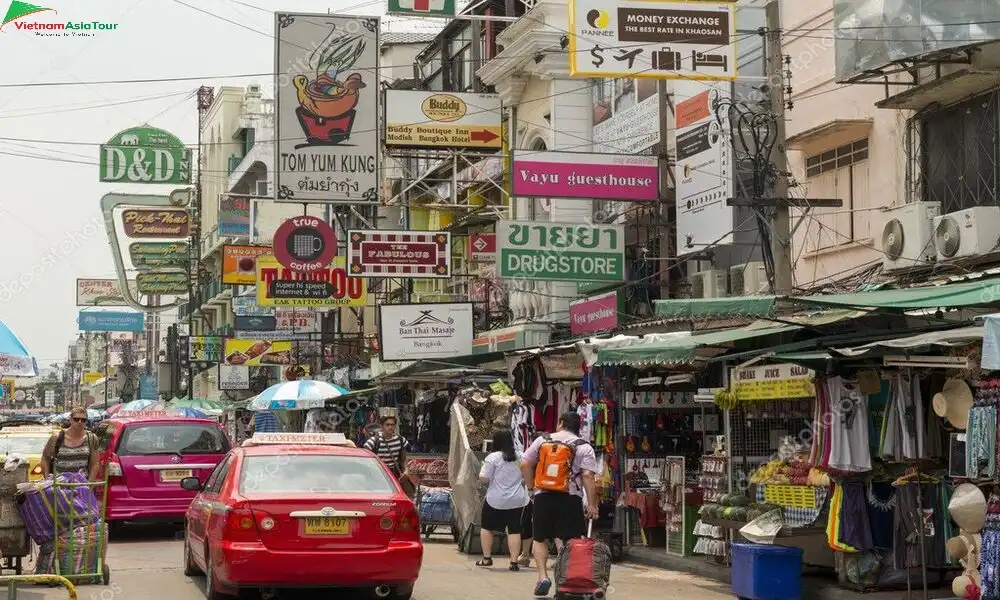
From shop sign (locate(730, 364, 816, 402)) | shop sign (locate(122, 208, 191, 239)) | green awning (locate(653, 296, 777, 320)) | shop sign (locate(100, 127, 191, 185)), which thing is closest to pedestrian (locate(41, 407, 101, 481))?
green awning (locate(653, 296, 777, 320))

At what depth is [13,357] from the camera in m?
12.6

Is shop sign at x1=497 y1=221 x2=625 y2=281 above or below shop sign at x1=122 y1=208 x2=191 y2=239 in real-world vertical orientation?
below

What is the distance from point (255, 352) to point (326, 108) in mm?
24034

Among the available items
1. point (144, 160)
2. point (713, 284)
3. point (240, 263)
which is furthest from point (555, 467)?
point (144, 160)

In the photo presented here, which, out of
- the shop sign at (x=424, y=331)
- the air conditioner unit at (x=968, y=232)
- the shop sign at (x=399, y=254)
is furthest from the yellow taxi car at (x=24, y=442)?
the air conditioner unit at (x=968, y=232)

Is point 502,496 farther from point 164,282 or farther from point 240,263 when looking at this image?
point 164,282

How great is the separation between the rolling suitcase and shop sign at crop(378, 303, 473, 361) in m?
15.0

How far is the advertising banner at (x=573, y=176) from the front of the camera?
65.6 ft

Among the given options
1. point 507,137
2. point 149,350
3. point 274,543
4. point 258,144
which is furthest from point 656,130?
point 149,350

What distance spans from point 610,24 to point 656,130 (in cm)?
548

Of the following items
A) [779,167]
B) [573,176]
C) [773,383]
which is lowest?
[773,383]

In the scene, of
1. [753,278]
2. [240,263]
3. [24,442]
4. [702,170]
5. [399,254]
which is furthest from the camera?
[240,263]

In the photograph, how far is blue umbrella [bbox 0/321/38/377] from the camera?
12.6m

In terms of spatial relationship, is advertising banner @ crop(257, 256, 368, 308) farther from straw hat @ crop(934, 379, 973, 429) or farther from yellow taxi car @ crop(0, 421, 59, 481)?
straw hat @ crop(934, 379, 973, 429)
